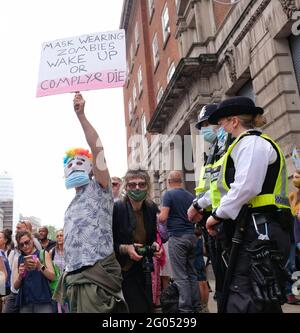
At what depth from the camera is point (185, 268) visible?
16.3ft

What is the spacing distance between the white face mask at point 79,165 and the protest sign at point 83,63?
28.6 inches

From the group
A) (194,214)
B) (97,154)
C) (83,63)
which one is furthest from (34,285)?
(83,63)

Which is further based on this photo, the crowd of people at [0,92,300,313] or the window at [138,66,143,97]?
the window at [138,66,143,97]

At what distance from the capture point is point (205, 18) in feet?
41.0

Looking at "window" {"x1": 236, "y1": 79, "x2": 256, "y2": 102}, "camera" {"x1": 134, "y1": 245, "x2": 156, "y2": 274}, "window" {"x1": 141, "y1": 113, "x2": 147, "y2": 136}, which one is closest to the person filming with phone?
"camera" {"x1": 134, "y1": 245, "x2": 156, "y2": 274}

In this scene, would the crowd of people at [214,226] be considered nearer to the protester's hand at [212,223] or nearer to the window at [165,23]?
the protester's hand at [212,223]

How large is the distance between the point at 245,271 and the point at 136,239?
118cm

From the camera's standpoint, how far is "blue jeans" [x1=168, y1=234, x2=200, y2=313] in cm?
474

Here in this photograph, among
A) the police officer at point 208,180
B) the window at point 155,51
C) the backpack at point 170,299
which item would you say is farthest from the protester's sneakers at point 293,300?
the window at point 155,51

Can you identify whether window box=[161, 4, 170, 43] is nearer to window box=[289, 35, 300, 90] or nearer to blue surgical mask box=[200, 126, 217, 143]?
window box=[289, 35, 300, 90]

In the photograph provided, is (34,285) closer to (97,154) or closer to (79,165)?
(79,165)

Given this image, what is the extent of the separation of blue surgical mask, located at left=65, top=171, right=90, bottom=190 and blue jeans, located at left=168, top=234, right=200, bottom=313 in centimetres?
243

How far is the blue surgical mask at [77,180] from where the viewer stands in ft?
9.70
